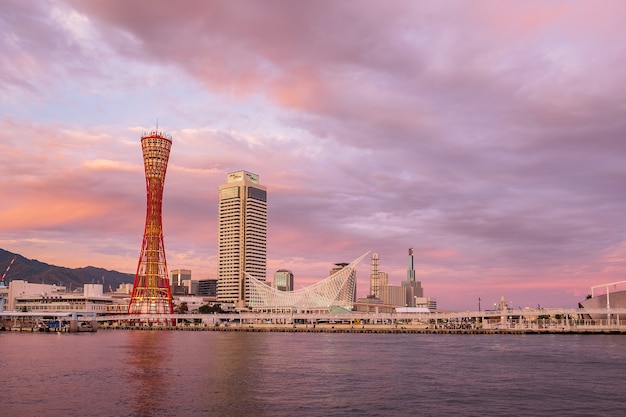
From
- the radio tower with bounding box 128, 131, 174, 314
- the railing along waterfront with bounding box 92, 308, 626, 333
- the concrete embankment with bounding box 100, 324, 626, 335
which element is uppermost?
the radio tower with bounding box 128, 131, 174, 314

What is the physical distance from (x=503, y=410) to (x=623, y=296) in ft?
391

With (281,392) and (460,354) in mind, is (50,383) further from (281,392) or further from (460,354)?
(460,354)

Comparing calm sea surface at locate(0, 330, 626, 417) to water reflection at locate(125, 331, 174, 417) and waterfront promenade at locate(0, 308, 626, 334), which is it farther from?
waterfront promenade at locate(0, 308, 626, 334)

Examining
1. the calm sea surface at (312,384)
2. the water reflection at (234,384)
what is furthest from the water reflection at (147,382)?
the water reflection at (234,384)

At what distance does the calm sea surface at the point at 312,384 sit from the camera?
38.1 metres

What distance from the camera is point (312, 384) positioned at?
48.1 m

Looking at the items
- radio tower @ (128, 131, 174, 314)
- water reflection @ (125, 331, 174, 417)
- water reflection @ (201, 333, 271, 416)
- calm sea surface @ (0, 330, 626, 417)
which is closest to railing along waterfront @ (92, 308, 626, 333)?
radio tower @ (128, 131, 174, 314)

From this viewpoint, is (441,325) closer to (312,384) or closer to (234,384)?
(312,384)

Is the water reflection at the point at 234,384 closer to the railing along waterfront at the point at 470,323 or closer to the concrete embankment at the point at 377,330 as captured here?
the concrete embankment at the point at 377,330

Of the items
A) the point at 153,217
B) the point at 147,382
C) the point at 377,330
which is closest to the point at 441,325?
the point at 377,330

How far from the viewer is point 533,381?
5003cm

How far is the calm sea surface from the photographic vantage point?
38062 mm

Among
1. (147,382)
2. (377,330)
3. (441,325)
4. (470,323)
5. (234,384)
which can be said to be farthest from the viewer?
(441,325)

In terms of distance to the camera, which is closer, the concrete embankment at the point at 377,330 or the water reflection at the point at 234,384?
the water reflection at the point at 234,384
